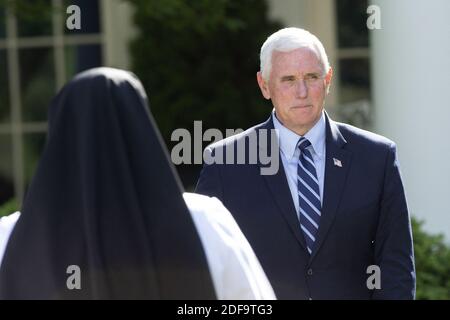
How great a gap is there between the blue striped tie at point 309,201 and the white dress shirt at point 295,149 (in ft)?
0.09

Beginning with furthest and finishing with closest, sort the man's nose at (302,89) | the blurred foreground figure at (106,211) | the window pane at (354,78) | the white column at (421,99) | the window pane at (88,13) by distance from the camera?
1. the window pane at (354,78)
2. the window pane at (88,13)
3. the white column at (421,99)
4. the man's nose at (302,89)
5. the blurred foreground figure at (106,211)

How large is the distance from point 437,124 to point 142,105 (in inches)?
217

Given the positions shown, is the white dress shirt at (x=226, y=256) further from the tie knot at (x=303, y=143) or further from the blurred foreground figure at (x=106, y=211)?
the tie knot at (x=303, y=143)

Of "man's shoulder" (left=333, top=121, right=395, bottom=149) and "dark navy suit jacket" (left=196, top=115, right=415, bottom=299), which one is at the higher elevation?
"man's shoulder" (left=333, top=121, right=395, bottom=149)

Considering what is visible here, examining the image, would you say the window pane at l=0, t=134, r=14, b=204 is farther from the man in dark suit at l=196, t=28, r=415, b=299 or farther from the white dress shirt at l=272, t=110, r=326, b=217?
the white dress shirt at l=272, t=110, r=326, b=217

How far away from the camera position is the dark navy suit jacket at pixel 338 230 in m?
4.19

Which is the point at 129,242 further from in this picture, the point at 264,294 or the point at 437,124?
the point at 437,124

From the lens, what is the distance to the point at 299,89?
14.3 ft

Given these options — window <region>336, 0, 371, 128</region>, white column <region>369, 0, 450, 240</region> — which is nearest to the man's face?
white column <region>369, 0, 450, 240</region>

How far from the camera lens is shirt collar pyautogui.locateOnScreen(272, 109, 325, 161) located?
4.37 m

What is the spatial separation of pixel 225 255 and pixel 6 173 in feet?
35.6

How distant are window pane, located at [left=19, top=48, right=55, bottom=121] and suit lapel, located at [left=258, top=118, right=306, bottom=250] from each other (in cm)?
926

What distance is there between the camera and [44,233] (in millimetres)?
2795

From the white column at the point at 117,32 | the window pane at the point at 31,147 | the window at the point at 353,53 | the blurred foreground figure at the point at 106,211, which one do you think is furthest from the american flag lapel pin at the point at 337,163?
the window pane at the point at 31,147
